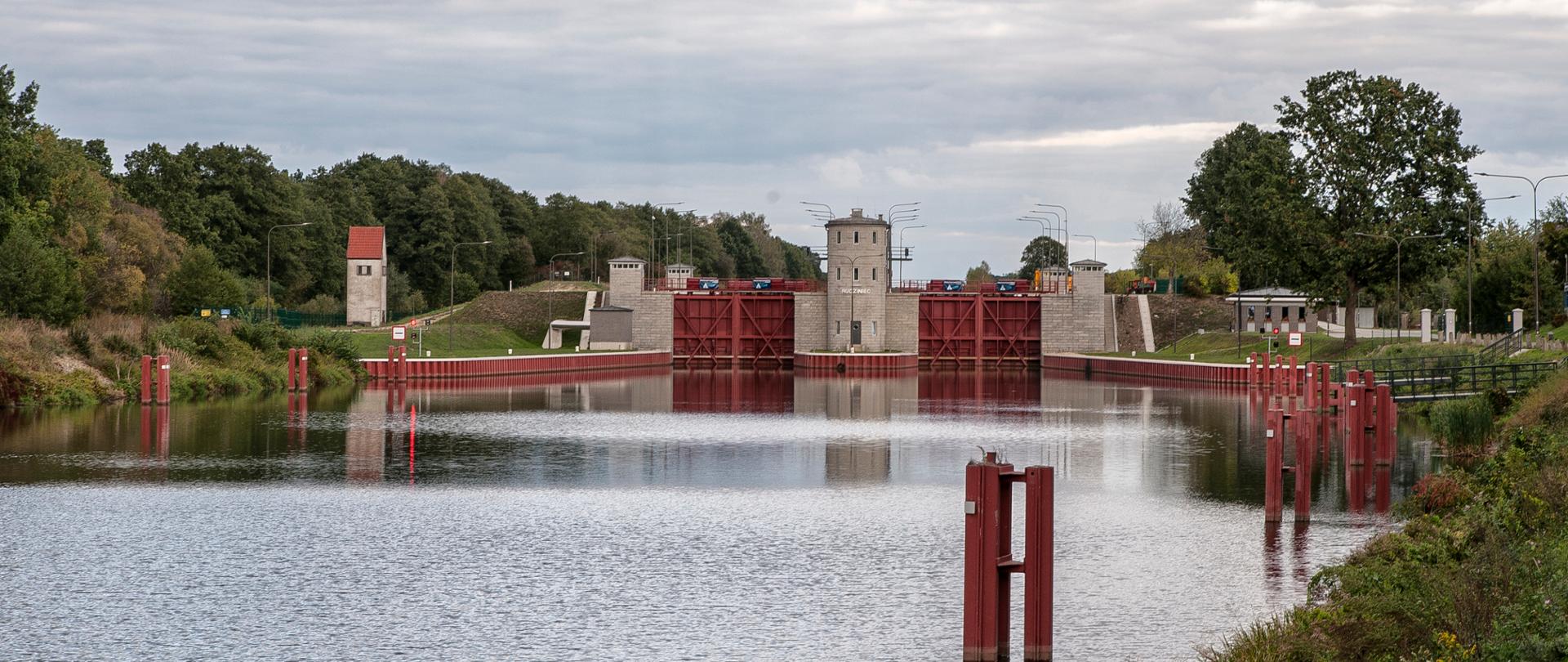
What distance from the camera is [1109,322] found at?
9094 cm

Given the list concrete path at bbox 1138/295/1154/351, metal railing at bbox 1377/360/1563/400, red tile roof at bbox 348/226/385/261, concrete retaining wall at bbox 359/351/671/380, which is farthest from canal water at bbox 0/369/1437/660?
concrete path at bbox 1138/295/1154/351

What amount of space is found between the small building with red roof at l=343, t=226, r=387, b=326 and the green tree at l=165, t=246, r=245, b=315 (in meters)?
18.8

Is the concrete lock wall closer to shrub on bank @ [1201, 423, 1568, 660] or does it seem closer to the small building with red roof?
the small building with red roof

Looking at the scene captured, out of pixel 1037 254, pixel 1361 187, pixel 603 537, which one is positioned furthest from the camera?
pixel 1037 254

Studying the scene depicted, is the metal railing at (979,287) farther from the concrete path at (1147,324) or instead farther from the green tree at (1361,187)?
the green tree at (1361,187)

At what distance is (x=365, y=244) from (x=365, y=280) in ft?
6.56

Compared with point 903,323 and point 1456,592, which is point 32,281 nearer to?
point 1456,592

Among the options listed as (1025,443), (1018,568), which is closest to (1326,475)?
(1025,443)

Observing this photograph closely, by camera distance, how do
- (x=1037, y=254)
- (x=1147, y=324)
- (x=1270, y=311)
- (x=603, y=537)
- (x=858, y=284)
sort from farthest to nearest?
1. (x=1037, y=254)
2. (x=1147, y=324)
3. (x=1270, y=311)
4. (x=858, y=284)
5. (x=603, y=537)

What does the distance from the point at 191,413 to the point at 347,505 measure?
2037 cm

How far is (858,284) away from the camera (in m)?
87.7

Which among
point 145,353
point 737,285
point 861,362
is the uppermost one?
point 737,285

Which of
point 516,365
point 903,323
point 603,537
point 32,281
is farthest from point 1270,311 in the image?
point 603,537

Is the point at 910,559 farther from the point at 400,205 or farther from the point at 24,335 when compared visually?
the point at 400,205
